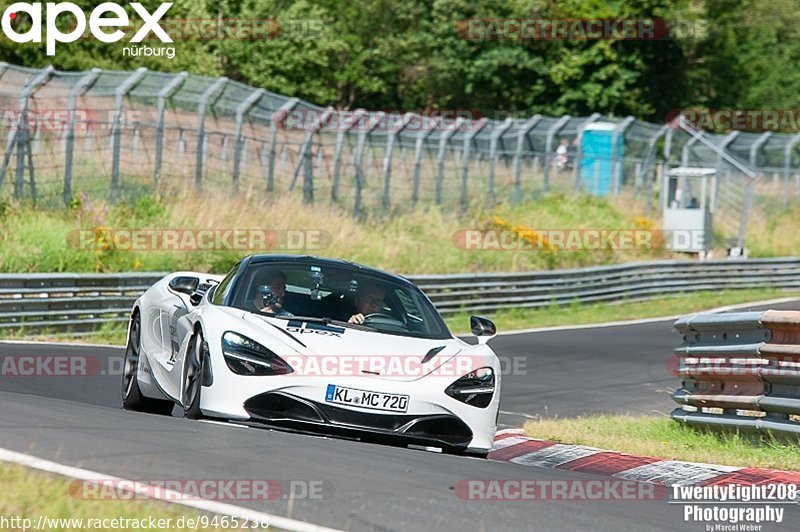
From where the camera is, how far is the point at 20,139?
74.2 feet

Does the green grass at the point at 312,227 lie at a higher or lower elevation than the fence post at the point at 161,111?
lower

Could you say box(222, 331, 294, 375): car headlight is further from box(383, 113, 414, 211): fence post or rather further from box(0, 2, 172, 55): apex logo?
box(0, 2, 172, 55): apex logo

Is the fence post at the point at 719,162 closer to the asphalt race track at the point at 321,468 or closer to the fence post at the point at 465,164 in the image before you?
the fence post at the point at 465,164

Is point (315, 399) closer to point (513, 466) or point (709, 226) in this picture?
point (513, 466)

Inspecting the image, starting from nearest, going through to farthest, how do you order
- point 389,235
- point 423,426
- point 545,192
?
1. point 423,426
2. point 389,235
3. point 545,192

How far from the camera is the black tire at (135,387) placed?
10883 mm

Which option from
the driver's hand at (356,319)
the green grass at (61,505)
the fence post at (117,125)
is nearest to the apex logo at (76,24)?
the fence post at (117,125)

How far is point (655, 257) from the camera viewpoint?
121ft

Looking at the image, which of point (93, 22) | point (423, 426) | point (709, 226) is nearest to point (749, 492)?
point (423, 426)

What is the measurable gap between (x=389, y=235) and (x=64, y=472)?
22.9m

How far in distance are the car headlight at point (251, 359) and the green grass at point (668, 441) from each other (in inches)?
116

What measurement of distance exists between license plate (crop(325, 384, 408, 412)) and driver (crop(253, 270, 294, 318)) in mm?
934

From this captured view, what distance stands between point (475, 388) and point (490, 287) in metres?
17.6

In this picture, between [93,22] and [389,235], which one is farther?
[93,22]
